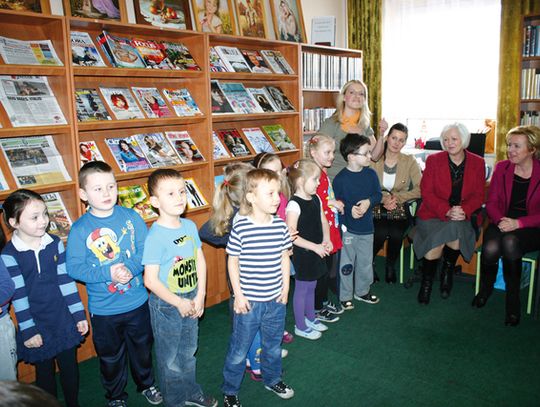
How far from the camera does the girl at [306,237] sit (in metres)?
2.92

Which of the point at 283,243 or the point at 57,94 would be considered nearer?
the point at 283,243

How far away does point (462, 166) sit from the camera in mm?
3836

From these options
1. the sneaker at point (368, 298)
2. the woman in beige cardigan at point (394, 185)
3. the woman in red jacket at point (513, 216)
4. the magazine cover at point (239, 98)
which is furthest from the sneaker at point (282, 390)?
the magazine cover at point (239, 98)

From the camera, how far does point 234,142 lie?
159 inches

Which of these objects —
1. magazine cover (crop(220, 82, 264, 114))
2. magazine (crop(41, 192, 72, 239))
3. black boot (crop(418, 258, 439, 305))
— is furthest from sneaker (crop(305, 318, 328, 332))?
magazine cover (crop(220, 82, 264, 114))

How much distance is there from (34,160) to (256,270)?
1496 mm

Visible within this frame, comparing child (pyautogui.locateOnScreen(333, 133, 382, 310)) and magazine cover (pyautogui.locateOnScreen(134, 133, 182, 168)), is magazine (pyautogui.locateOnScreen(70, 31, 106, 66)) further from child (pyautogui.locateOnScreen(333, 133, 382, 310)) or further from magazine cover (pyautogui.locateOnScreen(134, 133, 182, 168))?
child (pyautogui.locateOnScreen(333, 133, 382, 310))

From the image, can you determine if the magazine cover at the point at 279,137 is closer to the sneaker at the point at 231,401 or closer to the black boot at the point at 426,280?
the black boot at the point at 426,280

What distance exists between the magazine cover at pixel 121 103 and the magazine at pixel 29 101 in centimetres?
39

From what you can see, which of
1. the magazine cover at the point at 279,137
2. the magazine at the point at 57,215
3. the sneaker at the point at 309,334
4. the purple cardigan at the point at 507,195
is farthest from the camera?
the magazine cover at the point at 279,137

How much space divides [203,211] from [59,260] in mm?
1456

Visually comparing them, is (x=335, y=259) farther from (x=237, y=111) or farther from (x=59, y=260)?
(x=59, y=260)

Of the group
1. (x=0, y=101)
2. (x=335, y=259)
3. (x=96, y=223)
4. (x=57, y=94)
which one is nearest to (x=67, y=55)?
(x=57, y=94)

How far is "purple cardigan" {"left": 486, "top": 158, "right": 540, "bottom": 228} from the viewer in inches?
137
